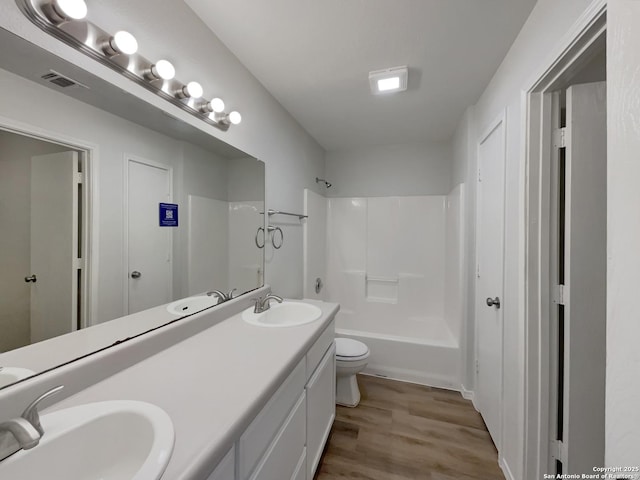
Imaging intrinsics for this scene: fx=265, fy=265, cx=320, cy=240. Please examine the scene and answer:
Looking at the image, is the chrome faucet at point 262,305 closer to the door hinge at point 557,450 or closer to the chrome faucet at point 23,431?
the chrome faucet at point 23,431

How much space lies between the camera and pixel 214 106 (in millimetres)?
1437

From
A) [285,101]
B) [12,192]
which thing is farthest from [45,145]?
[285,101]

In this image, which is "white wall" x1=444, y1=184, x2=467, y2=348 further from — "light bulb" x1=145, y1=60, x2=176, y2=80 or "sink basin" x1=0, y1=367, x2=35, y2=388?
"sink basin" x1=0, y1=367, x2=35, y2=388

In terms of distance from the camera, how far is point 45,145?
31.7 inches

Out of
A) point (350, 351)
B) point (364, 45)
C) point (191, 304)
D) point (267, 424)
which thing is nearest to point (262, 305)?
point (191, 304)

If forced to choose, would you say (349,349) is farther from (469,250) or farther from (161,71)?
(161,71)

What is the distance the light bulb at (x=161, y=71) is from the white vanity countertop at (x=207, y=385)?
45.4 inches

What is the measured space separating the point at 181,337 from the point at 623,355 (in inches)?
55.7

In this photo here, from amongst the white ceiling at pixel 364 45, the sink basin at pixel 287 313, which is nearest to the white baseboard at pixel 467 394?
the sink basin at pixel 287 313

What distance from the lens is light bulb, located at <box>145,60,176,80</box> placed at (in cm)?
110

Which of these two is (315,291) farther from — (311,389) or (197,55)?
(197,55)

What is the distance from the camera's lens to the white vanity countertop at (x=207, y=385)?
62 centimetres

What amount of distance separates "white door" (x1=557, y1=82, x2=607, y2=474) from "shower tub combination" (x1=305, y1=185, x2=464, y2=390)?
1.53m

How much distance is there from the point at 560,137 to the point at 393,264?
232 centimetres
